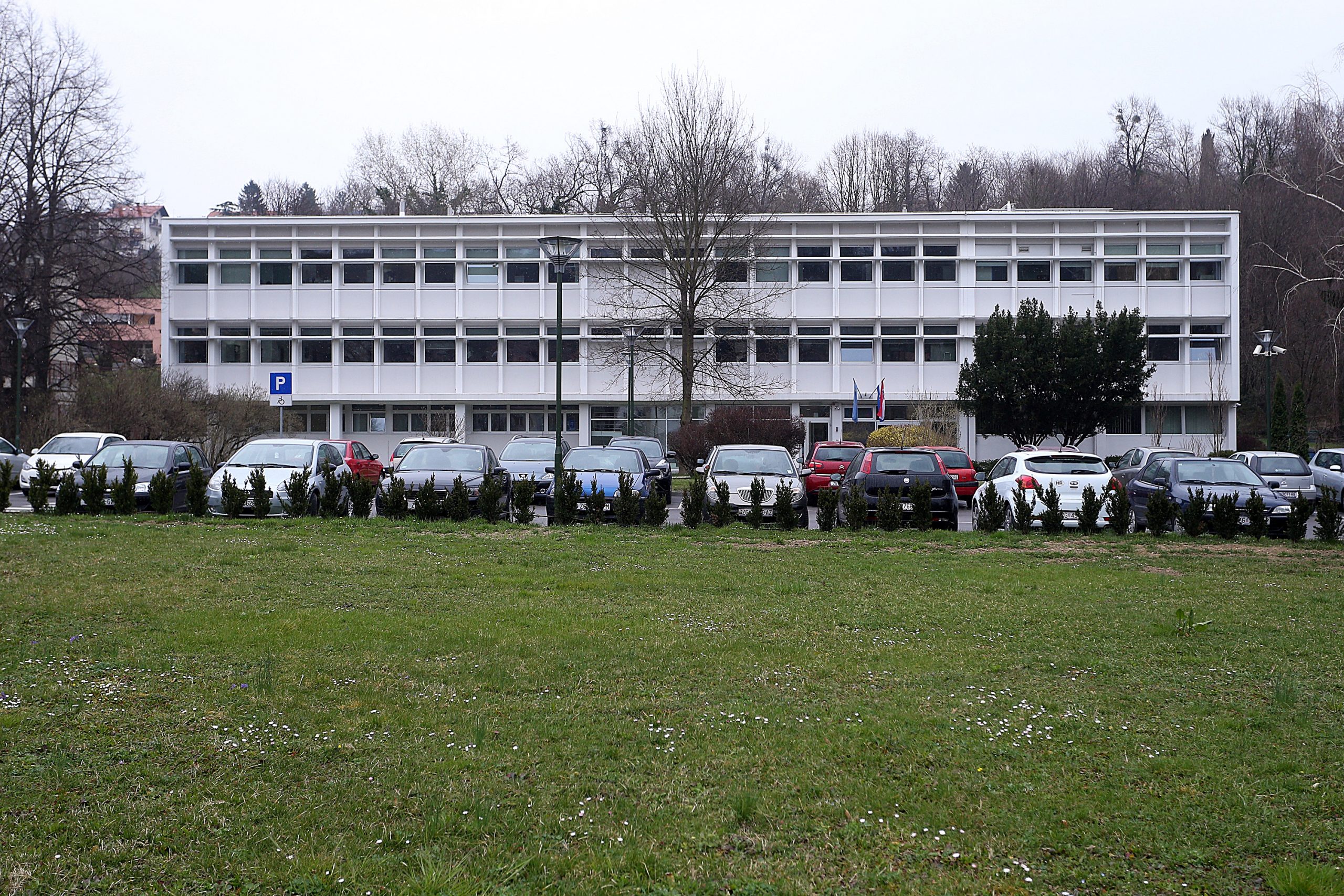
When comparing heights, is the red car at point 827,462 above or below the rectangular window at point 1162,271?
below

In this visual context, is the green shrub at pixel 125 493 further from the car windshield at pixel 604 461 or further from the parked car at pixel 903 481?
the parked car at pixel 903 481

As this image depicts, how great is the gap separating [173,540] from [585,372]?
4123 centimetres

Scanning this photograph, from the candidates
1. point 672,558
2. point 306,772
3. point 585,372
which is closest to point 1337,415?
point 585,372

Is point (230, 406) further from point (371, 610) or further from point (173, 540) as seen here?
point (371, 610)

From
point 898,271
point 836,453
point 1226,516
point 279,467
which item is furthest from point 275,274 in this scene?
point 1226,516

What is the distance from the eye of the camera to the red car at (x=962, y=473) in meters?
25.7

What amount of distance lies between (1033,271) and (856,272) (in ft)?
29.5

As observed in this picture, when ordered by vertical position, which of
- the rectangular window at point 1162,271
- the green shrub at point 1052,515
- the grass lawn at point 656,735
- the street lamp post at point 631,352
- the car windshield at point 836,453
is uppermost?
the rectangular window at point 1162,271

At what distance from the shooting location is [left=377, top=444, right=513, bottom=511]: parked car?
18781 mm

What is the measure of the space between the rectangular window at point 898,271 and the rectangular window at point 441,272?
2238cm

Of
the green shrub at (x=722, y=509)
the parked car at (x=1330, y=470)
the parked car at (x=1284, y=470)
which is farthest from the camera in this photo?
the parked car at (x=1330, y=470)

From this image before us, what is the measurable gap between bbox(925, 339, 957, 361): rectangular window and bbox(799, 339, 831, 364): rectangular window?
16.6ft

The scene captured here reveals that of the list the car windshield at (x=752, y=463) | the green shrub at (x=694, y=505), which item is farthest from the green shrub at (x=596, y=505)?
the car windshield at (x=752, y=463)

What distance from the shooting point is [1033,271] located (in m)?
53.2
